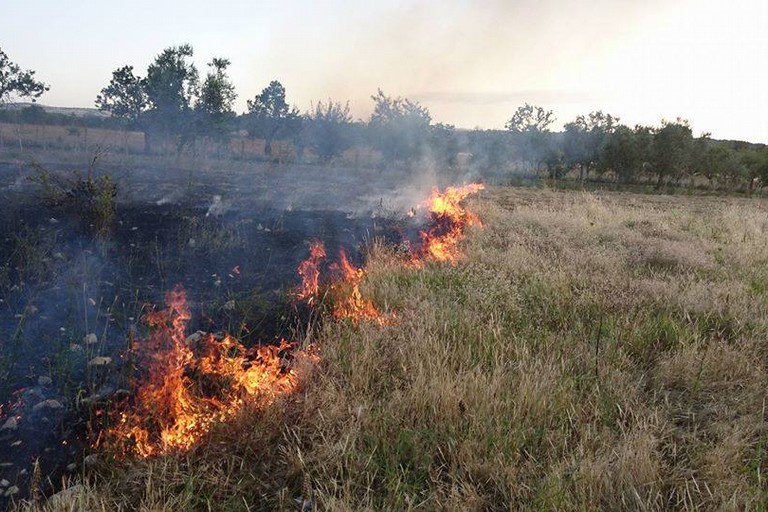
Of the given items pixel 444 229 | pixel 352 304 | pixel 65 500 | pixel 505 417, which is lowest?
pixel 65 500

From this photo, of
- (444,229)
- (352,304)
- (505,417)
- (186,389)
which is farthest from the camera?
(444,229)

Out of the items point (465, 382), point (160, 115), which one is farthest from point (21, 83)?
point (465, 382)

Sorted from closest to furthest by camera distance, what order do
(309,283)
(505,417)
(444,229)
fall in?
1. (505,417)
2. (309,283)
3. (444,229)

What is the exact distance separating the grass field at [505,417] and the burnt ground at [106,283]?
0.48 m

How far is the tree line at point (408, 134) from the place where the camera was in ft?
79.3

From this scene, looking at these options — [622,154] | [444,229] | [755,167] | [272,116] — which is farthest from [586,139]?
[444,229]

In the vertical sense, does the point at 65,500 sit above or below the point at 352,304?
below

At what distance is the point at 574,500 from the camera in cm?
204

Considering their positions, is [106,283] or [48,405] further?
[106,283]

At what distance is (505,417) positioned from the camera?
2572mm

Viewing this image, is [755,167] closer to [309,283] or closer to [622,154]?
[622,154]

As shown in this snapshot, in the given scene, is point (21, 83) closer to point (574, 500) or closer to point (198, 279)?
point (198, 279)

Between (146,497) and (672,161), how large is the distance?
36.8 metres

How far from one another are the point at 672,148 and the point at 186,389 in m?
36.4
